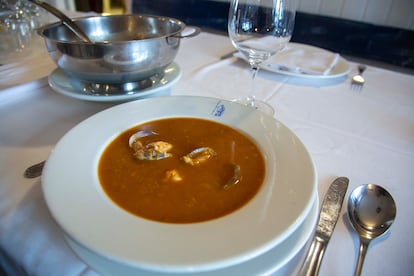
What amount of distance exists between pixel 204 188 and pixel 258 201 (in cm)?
9

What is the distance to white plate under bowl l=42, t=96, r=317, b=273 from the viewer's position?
1.02 ft

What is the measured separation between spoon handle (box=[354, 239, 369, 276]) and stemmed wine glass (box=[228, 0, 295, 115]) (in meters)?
0.40

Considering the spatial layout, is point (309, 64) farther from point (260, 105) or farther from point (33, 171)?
point (33, 171)

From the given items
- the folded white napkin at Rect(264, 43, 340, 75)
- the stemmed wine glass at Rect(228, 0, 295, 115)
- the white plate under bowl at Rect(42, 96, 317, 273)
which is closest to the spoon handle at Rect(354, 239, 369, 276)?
the white plate under bowl at Rect(42, 96, 317, 273)

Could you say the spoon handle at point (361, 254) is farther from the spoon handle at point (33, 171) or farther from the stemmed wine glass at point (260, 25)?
the spoon handle at point (33, 171)

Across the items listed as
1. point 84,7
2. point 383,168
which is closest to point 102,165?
point 383,168

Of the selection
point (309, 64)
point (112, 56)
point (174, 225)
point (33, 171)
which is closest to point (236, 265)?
point (174, 225)

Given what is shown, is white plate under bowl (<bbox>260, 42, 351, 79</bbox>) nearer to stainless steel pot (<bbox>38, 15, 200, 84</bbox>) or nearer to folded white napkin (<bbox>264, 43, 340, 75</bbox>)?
folded white napkin (<bbox>264, 43, 340, 75</bbox>)

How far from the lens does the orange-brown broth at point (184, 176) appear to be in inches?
15.6

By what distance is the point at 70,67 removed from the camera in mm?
670

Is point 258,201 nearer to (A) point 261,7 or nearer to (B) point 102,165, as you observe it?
(B) point 102,165

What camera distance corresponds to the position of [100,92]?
707 mm

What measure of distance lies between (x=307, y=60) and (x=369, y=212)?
68 centimetres

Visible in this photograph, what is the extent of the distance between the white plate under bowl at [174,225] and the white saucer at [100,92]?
0.51 ft
